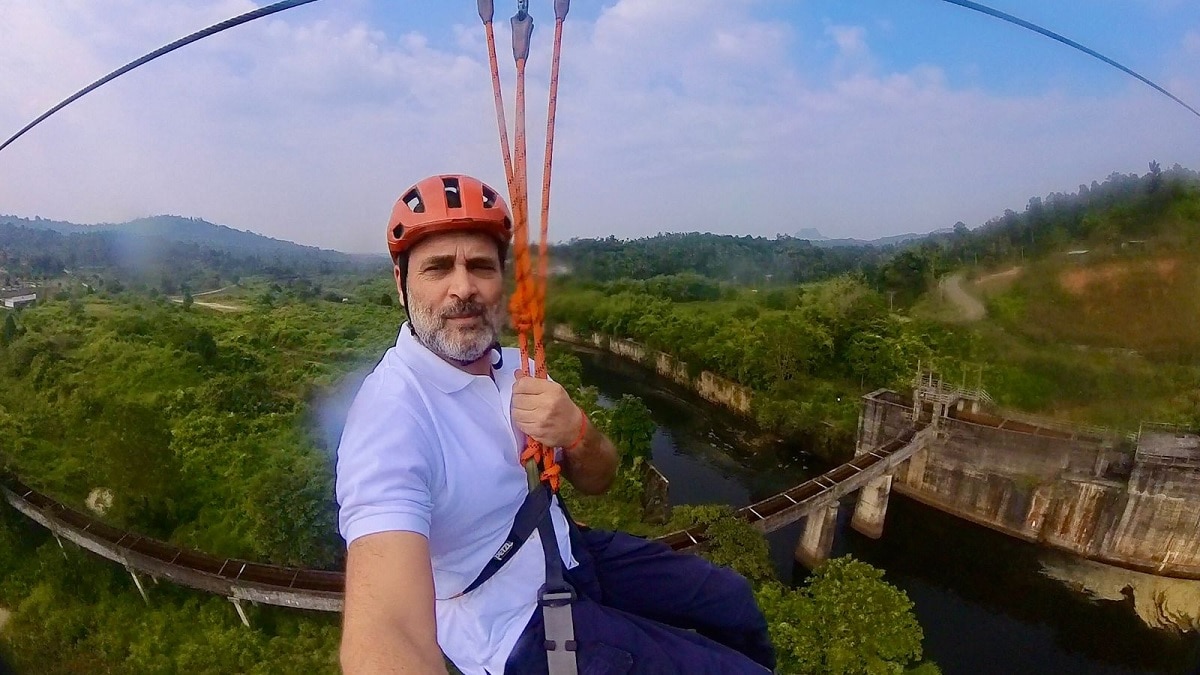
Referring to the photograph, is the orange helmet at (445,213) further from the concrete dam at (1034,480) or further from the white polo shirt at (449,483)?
the concrete dam at (1034,480)

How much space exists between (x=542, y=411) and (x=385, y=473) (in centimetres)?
33

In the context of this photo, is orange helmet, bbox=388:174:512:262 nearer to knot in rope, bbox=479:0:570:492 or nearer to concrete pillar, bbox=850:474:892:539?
knot in rope, bbox=479:0:570:492

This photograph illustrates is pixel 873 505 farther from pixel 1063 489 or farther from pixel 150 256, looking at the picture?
pixel 150 256

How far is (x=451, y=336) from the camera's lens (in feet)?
4.21

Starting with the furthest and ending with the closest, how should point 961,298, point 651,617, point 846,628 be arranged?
1. point 961,298
2. point 846,628
3. point 651,617

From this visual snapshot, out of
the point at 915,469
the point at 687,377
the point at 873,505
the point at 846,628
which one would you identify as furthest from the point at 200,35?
the point at 687,377

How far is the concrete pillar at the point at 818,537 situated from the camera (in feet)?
37.0

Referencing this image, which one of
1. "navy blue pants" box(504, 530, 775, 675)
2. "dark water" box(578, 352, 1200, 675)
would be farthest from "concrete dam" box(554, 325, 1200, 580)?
"navy blue pants" box(504, 530, 775, 675)

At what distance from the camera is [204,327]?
19.2 m

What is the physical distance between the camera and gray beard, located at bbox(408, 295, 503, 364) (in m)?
1.28

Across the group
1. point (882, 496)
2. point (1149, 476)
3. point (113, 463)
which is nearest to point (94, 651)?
point (113, 463)

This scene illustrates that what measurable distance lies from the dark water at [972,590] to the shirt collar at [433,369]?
11373 millimetres

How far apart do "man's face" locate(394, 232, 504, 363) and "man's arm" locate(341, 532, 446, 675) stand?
17.0 inches

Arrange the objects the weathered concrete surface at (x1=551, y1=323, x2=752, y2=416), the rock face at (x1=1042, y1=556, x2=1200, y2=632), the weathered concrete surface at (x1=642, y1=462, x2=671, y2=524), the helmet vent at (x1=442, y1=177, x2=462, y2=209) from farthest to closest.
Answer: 1. the weathered concrete surface at (x1=551, y1=323, x2=752, y2=416)
2. the weathered concrete surface at (x1=642, y1=462, x2=671, y2=524)
3. the rock face at (x1=1042, y1=556, x2=1200, y2=632)
4. the helmet vent at (x1=442, y1=177, x2=462, y2=209)
